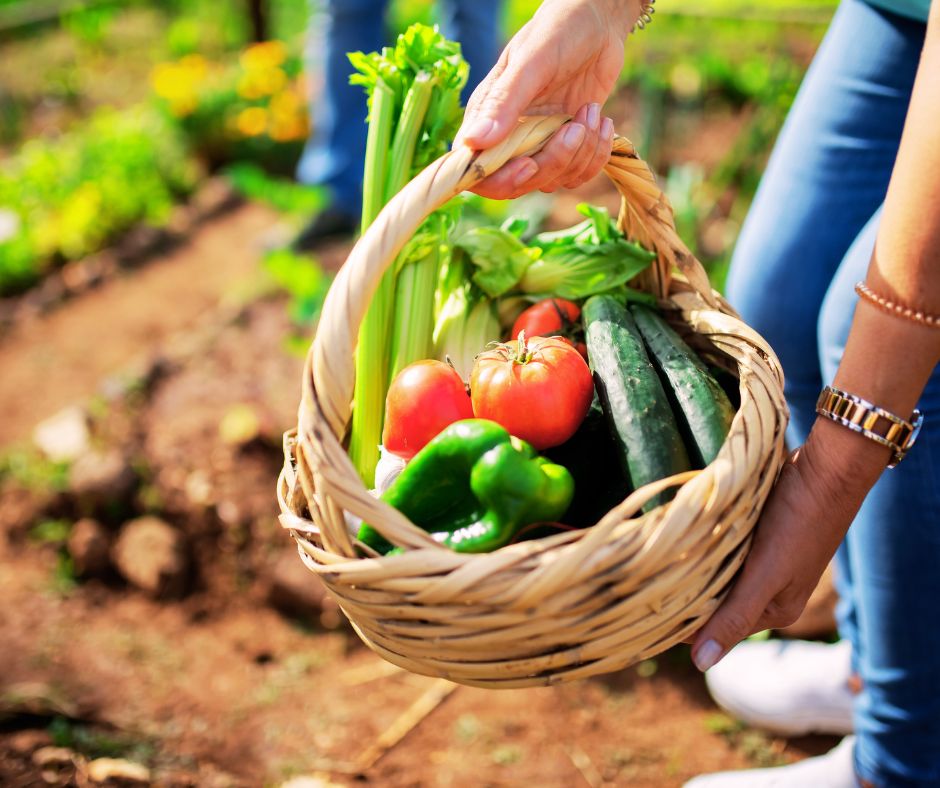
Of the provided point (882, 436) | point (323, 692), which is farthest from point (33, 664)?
point (882, 436)

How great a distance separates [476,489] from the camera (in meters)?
1.22

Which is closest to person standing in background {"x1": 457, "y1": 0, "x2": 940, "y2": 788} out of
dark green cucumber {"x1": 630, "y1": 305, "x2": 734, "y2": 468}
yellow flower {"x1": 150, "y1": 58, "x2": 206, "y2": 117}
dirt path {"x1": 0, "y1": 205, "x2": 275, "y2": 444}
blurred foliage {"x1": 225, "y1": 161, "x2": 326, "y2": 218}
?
dark green cucumber {"x1": 630, "y1": 305, "x2": 734, "y2": 468}

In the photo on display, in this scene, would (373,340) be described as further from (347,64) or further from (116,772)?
(347,64)

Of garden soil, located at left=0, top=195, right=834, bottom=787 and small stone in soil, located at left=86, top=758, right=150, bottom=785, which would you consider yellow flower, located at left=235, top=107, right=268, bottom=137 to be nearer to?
garden soil, located at left=0, top=195, right=834, bottom=787

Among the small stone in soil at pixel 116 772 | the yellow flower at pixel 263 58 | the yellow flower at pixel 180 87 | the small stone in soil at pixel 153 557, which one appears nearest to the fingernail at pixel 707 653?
the small stone in soil at pixel 116 772

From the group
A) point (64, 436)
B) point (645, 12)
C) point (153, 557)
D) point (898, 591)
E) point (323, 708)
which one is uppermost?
point (645, 12)

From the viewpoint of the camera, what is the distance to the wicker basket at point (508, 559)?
3.53ft

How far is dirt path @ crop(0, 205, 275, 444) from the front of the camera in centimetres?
358

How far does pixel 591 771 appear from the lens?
2.08 m

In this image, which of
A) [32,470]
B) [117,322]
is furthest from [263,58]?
[32,470]

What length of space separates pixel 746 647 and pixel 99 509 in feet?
6.82

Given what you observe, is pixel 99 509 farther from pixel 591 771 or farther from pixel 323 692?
pixel 591 771

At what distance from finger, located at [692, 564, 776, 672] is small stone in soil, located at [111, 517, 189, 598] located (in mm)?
A: 1876

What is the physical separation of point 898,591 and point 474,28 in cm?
305
